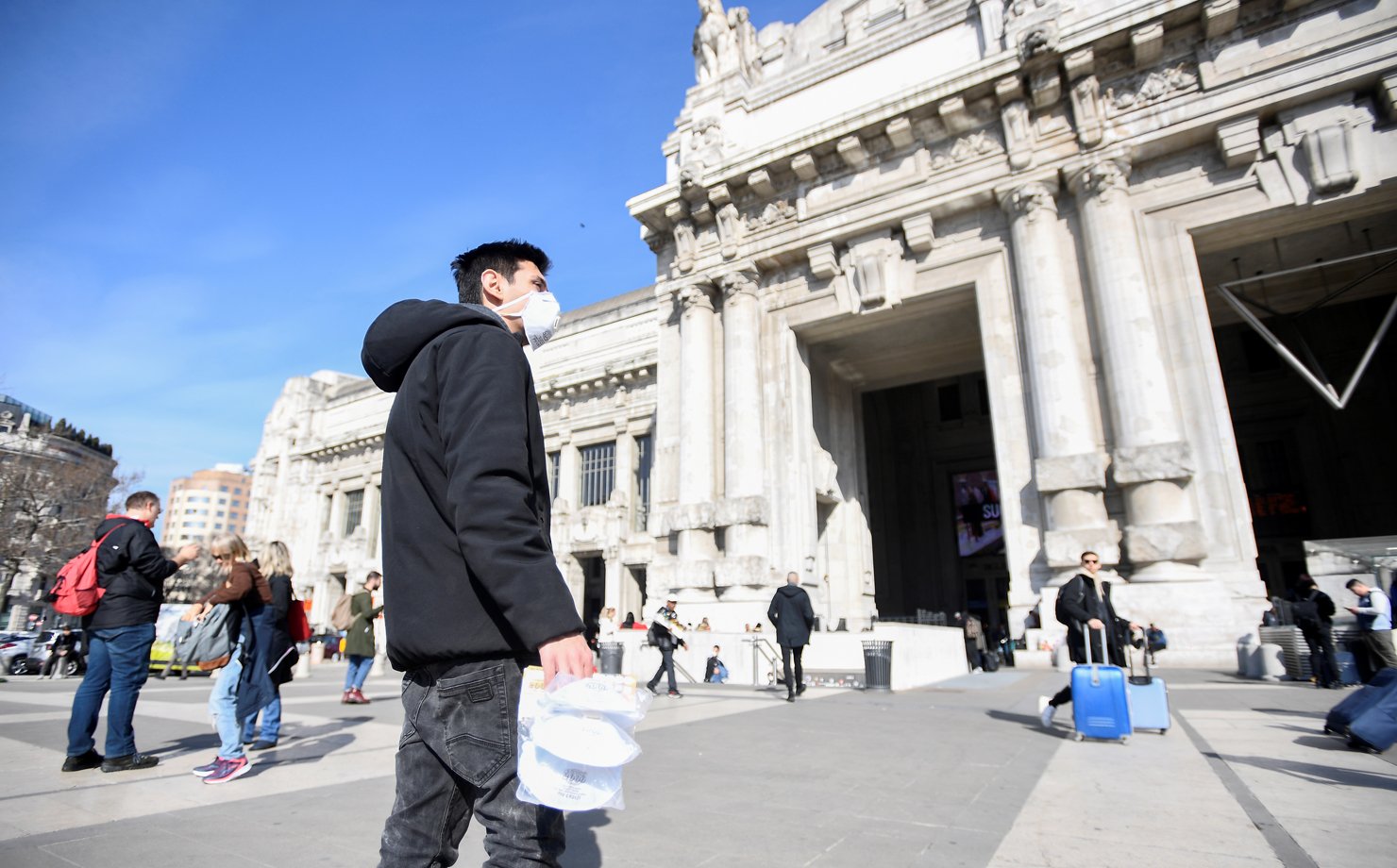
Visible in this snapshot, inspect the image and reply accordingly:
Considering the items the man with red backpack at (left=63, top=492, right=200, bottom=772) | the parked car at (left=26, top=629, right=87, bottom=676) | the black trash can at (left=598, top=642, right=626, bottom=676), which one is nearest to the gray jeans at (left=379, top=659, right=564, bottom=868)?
the man with red backpack at (left=63, top=492, right=200, bottom=772)

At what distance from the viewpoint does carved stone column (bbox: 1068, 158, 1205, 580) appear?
12.2 metres

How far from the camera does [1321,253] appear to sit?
50.3 ft

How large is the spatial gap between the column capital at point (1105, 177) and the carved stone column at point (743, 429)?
24.4 feet

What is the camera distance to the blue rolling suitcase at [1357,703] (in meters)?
5.15

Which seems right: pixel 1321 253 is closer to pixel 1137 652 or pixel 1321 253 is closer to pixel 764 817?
pixel 1137 652

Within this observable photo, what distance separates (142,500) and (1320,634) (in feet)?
41.9

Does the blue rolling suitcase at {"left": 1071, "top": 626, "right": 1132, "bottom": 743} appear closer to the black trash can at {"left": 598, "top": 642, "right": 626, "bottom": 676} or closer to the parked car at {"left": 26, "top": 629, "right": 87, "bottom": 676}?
the black trash can at {"left": 598, "top": 642, "right": 626, "bottom": 676}

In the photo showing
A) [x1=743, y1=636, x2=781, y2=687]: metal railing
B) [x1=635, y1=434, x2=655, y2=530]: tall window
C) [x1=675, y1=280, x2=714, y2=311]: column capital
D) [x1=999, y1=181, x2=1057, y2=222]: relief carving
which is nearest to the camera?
[x1=743, y1=636, x2=781, y2=687]: metal railing

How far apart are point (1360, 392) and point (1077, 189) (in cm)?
1572

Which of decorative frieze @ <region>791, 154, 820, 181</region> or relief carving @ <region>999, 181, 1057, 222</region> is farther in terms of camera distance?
decorative frieze @ <region>791, 154, 820, 181</region>

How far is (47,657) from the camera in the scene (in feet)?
57.4

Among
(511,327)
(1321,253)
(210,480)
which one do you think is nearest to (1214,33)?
(1321,253)

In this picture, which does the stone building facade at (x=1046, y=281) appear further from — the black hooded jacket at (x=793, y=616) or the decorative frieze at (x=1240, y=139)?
the black hooded jacket at (x=793, y=616)

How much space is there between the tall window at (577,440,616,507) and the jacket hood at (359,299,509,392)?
27.4 m
